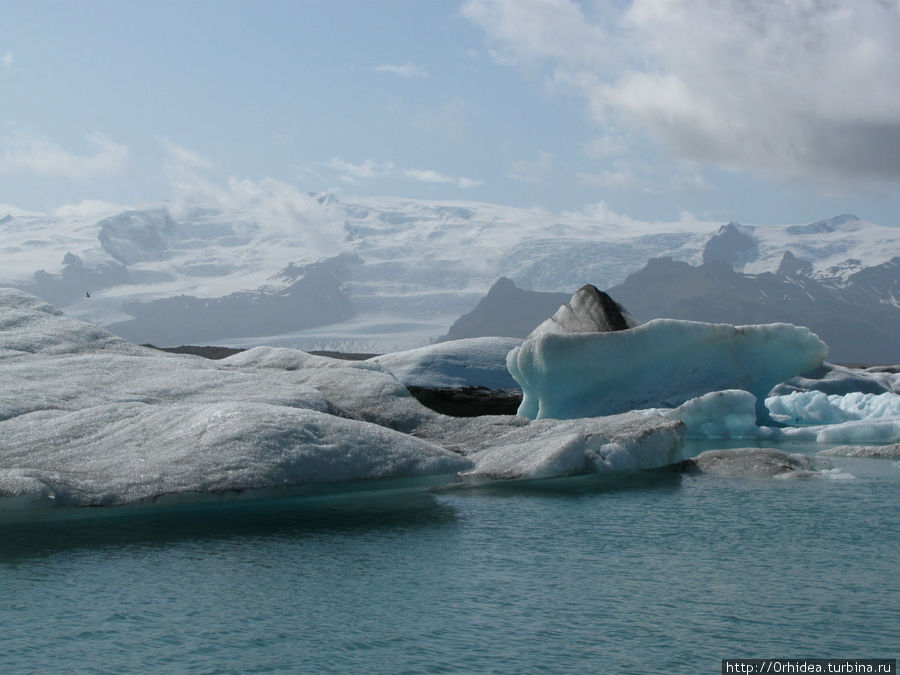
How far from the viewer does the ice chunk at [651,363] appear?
68.5 ft

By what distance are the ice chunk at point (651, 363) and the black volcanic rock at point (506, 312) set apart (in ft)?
293

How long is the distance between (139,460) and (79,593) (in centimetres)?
276

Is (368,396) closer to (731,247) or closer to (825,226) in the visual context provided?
(731,247)

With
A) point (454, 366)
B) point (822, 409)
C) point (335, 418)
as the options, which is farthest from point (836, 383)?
point (335, 418)

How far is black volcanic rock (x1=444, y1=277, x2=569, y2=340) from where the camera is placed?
114 metres

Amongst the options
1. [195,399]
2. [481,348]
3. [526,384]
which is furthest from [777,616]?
[481,348]

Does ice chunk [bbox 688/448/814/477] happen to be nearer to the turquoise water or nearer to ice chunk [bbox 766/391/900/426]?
the turquoise water

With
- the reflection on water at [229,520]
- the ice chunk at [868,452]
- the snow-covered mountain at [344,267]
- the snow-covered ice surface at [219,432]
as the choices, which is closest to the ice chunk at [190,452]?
the snow-covered ice surface at [219,432]

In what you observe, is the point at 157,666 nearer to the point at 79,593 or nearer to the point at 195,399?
the point at 79,593

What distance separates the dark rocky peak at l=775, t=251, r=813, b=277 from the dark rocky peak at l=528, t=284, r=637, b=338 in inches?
5328

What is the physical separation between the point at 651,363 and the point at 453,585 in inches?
541

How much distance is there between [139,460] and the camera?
34.5ft

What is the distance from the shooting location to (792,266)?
6038 inches

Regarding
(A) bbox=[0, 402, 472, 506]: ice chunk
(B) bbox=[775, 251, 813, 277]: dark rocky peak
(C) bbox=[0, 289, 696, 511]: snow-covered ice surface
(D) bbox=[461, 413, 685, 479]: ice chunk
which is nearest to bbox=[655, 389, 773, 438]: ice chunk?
(D) bbox=[461, 413, 685, 479]: ice chunk
